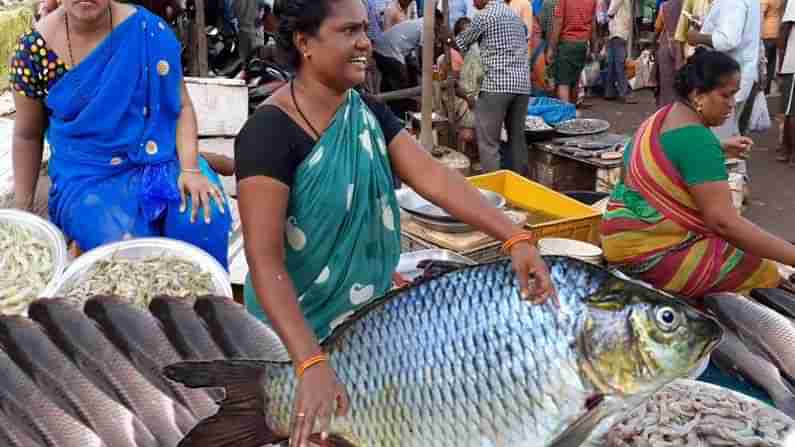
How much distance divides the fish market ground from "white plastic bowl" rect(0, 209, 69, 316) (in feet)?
15.9

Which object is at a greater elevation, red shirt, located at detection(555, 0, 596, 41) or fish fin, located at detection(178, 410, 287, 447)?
red shirt, located at detection(555, 0, 596, 41)

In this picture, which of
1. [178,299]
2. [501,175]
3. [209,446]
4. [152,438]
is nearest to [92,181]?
[178,299]

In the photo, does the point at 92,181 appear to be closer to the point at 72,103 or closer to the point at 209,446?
the point at 72,103

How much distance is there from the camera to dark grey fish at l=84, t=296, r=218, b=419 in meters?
2.32

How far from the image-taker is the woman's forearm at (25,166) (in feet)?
11.5

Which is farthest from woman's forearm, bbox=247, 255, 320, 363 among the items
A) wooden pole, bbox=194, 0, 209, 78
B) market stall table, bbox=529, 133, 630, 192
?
wooden pole, bbox=194, 0, 209, 78

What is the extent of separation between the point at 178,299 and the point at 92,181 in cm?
113

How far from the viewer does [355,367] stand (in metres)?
1.80

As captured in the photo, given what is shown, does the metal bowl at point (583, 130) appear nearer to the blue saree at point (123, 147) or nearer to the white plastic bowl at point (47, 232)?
the blue saree at point (123, 147)

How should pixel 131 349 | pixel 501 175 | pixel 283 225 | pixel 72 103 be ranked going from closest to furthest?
pixel 283 225 < pixel 131 349 < pixel 72 103 < pixel 501 175

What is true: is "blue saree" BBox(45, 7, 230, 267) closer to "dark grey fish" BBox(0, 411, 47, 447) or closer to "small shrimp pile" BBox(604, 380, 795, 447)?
"dark grey fish" BBox(0, 411, 47, 447)

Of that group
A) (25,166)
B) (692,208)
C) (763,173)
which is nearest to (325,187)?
(25,166)

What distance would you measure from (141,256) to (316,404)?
1757 millimetres

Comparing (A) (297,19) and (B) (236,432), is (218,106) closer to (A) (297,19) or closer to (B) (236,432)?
(A) (297,19)
